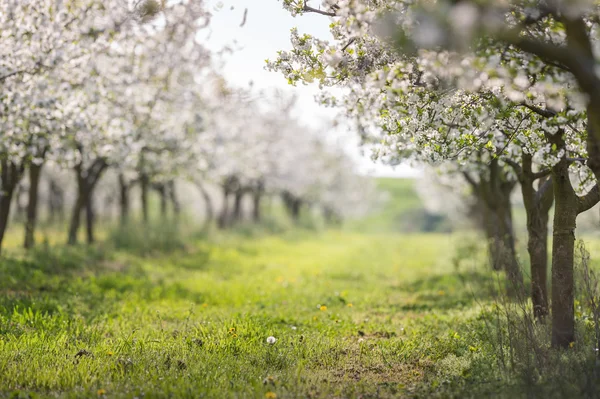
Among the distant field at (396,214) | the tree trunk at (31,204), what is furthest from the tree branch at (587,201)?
the distant field at (396,214)

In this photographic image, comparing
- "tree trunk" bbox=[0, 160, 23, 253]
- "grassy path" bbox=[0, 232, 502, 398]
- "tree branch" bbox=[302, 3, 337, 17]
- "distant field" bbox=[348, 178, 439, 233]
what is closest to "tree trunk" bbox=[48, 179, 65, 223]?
"tree trunk" bbox=[0, 160, 23, 253]

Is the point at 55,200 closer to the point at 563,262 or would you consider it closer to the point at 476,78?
the point at 563,262

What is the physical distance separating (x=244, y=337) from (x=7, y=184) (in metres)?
10.00

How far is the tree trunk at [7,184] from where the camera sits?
1448 centimetres

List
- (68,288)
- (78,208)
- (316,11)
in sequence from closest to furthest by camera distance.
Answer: (316,11) → (68,288) → (78,208)

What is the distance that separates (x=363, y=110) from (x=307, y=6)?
2600 mm

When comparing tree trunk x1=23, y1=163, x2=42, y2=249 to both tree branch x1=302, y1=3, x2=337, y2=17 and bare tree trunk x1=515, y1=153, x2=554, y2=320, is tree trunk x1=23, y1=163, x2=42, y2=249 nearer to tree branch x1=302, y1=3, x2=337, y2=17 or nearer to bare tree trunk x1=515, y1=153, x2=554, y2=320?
tree branch x1=302, y1=3, x2=337, y2=17

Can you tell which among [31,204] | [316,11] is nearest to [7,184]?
[31,204]

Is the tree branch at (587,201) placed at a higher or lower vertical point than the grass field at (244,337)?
higher

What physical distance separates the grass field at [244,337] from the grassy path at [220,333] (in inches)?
1.0

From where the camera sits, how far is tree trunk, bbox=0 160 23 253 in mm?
14477

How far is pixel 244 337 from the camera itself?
8.32 m

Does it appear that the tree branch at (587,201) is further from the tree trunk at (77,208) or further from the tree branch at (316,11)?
the tree trunk at (77,208)

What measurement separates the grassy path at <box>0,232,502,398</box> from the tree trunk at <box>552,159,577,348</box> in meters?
1.15
